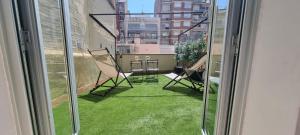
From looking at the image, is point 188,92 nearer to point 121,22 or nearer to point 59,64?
point 59,64

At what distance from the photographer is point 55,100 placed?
134 centimetres

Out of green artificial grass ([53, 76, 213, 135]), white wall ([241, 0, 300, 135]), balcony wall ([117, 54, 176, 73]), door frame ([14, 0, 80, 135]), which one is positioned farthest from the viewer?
balcony wall ([117, 54, 176, 73])

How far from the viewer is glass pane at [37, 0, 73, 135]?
1234mm

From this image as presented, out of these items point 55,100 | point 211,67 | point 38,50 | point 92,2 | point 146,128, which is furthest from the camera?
point 92,2

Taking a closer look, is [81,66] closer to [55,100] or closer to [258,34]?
[55,100]

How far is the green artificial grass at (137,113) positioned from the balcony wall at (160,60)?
276 cm

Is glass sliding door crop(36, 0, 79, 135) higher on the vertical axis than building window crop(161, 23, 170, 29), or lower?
lower

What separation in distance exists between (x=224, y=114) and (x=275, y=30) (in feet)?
2.02

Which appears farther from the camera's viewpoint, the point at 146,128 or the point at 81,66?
the point at 81,66

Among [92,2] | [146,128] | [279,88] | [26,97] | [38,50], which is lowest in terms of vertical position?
[146,128]

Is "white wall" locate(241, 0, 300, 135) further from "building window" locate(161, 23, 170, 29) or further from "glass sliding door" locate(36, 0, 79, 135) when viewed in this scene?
"building window" locate(161, 23, 170, 29)

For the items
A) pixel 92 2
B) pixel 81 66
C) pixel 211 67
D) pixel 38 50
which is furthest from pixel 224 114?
pixel 92 2

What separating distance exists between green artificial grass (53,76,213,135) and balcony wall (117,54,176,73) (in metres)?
2.76

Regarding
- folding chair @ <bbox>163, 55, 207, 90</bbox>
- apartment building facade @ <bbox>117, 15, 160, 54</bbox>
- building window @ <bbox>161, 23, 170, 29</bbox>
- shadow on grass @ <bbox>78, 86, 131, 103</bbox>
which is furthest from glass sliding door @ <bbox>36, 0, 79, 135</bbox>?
building window @ <bbox>161, 23, 170, 29</bbox>
